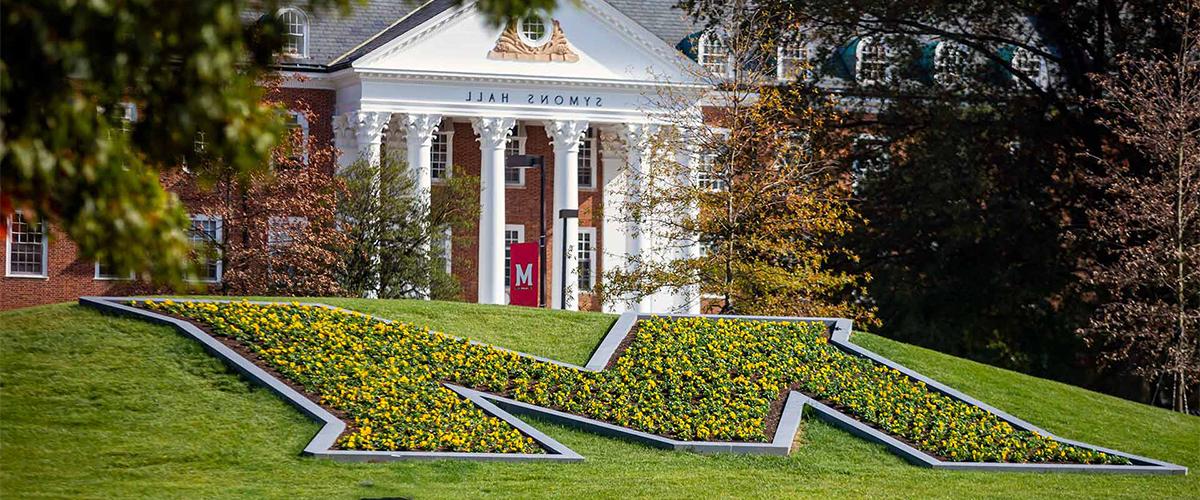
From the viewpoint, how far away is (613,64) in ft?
158

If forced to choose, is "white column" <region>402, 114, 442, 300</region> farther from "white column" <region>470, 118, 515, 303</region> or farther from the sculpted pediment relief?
the sculpted pediment relief

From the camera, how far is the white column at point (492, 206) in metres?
47.3

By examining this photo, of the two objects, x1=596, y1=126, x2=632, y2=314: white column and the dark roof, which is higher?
the dark roof

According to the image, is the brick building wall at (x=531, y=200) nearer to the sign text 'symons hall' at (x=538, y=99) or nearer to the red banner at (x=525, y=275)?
the sign text 'symons hall' at (x=538, y=99)

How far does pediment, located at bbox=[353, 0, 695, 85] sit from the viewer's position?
4653 cm

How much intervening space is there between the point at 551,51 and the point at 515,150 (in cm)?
489

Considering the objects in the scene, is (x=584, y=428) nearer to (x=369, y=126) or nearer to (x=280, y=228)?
(x=280, y=228)

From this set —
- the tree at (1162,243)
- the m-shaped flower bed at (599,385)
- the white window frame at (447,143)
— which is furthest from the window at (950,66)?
the m-shaped flower bed at (599,385)

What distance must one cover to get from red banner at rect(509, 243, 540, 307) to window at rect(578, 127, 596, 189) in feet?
57.2

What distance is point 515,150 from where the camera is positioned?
51.6 m

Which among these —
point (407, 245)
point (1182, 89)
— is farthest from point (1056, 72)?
point (407, 245)

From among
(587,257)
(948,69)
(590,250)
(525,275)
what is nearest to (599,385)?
(525,275)

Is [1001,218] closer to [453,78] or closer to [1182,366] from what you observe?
[1182,366]

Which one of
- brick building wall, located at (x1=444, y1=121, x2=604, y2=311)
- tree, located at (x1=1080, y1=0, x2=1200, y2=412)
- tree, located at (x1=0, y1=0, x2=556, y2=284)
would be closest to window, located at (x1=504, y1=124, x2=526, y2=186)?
brick building wall, located at (x1=444, y1=121, x2=604, y2=311)
